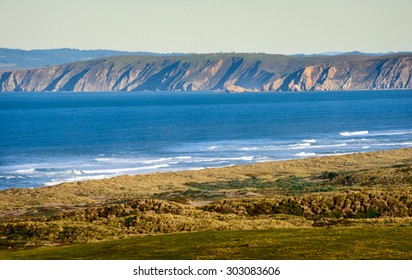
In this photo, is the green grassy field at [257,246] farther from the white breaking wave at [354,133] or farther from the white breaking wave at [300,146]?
the white breaking wave at [354,133]

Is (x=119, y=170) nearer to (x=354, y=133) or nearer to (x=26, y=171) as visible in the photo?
(x=26, y=171)

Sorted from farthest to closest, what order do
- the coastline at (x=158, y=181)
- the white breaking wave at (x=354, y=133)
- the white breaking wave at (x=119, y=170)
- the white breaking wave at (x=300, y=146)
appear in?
the white breaking wave at (x=354, y=133) → the white breaking wave at (x=300, y=146) → the white breaking wave at (x=119, y=170) → the coastline at (x=158, y=181)

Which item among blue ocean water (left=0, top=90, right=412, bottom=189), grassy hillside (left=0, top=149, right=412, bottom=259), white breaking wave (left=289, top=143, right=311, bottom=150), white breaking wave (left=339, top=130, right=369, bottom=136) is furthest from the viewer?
white breaking wave (left=339, top=130, right=369, bottom=136)

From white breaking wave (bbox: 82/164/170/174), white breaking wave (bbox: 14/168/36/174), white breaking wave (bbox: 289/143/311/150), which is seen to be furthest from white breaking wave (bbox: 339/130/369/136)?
white breaking wave (bbox: 14/168/36/174)

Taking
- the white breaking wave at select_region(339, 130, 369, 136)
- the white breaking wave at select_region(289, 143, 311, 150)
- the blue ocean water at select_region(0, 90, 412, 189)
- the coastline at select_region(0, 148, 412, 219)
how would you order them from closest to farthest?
the coastline at select_region(0, 148, 412, 219), the blue ocean water at select_region(0, 90, 412, 189), the white breaking wave at select_region(289, 143, 311, 150), the white breaking wave at select_region(339, 130, 369, 136)

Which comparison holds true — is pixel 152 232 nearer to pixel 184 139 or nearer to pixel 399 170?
pixel 399 170

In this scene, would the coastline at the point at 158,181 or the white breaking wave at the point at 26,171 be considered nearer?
the coastline at the point at 158,181

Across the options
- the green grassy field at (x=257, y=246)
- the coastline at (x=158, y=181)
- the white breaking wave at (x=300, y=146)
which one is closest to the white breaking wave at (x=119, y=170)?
the coastline at (x=158, y=181)

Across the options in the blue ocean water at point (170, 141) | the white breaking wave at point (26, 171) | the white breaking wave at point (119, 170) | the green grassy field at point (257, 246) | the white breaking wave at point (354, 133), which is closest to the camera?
the green grassy field at point (257, 246)

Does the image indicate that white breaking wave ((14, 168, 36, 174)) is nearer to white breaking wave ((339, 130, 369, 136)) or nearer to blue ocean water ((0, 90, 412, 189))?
blue ocean water ((0, 90, 412, 189))

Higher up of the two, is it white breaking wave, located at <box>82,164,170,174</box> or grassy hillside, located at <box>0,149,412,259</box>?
white breaking wave, located at <box>82,164,170,174</box>
